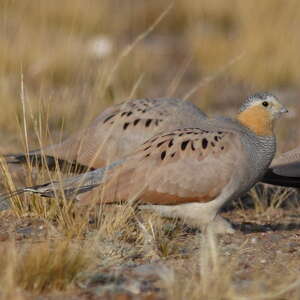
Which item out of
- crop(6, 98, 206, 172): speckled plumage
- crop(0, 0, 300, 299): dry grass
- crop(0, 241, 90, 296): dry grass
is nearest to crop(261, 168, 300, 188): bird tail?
crop(0, 0, 300, 299): dry grass

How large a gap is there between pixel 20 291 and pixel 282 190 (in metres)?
3.59

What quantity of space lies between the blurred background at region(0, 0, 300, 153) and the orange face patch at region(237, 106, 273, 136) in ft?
7.70

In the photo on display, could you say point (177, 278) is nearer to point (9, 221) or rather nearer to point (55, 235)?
point (55, 235)

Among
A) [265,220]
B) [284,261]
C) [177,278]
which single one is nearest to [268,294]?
[177,278]

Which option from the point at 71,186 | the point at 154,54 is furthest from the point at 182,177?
the point at 154,54

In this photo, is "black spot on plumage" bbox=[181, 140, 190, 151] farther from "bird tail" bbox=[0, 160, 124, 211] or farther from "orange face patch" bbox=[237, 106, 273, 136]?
"orange face patch" bbox=[237, 106, 273, 136]

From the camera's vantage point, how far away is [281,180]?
6.25 metres

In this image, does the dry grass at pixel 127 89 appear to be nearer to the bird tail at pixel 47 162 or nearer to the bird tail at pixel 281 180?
the bird tail at pixel 47 162

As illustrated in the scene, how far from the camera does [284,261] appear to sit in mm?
4934

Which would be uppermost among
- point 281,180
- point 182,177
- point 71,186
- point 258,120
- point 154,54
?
point 258,120

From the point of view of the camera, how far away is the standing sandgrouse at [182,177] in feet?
17.4

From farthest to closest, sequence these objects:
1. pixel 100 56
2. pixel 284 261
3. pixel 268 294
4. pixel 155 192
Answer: pixel 100 56, pixel 155 192, pixel 284 261, pixel 268 294

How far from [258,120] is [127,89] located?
4357mm

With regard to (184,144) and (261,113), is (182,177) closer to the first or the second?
(184,144)
